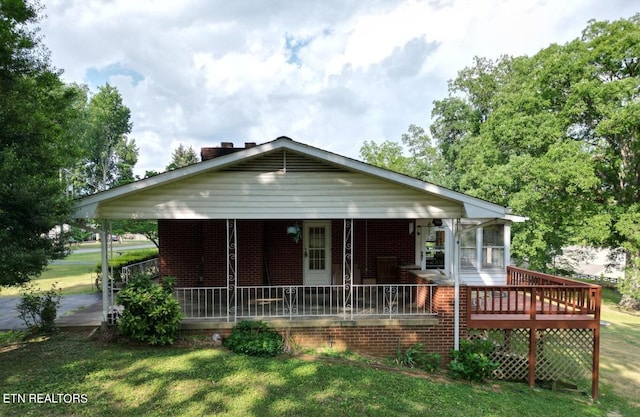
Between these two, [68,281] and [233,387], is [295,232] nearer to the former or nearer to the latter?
[233,387]

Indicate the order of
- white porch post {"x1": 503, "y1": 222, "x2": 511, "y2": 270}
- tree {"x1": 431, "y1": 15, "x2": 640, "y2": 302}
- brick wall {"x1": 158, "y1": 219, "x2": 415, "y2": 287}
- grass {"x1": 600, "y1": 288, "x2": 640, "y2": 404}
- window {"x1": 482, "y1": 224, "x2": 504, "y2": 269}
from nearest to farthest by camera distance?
grass {"x1": 600, "y1": 288, "x2": 640, "y2": 404}
brick wall {"x1": 158, "y1": 219, "x2": 415, "y2": 287}
white porch post {"x1": 503, "y1": 222, "x2": 511, "y2": 270}
window {"x1": 482, "y1": 224, "x2": 504, "y2": 269}
tree {"x1": 431, "y1": 15, "x2": 640, "y2": 302}

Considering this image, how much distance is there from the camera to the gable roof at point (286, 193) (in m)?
7.10

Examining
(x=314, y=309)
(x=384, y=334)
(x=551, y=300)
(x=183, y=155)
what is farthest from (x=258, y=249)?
(x=183, y=155)

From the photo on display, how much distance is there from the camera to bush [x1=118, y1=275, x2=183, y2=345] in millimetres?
6504

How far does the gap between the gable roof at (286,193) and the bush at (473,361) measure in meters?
2.87

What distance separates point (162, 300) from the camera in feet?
21.8

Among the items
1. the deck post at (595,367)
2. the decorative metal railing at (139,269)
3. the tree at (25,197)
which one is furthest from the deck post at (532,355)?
the decorative metal railing at (139,269)

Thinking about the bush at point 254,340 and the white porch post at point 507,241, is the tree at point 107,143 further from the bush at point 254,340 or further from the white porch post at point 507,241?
the white porch post at point 507,241

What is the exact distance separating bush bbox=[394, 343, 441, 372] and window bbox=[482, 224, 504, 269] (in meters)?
6.83

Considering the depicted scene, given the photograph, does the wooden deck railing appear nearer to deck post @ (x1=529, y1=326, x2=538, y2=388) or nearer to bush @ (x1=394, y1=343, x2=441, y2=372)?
deck post @ (x1=529, y1=326, x2=538, y2=388)

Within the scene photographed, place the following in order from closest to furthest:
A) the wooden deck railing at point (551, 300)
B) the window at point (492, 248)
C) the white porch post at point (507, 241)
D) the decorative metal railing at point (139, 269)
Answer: the wooden deck railing at point (551, 300)
the decorative metal railing at point (139, 269)
the white porch post at point (507, 241)
the window at point (492, 248)

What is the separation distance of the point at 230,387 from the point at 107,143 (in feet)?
147

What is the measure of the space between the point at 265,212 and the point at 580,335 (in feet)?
25.9

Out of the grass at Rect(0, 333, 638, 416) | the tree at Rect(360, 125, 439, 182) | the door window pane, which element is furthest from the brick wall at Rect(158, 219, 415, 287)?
the tree at Rect(360, 125, 439, 182)
